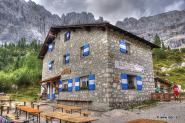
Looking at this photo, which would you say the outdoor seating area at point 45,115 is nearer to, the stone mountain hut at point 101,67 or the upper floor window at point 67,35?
the stone mountain hut at point 101,67

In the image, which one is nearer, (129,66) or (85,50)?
(129,66)

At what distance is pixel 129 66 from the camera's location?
52.5ft

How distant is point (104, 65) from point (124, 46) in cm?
292

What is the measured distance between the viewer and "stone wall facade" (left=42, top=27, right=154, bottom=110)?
550 inches

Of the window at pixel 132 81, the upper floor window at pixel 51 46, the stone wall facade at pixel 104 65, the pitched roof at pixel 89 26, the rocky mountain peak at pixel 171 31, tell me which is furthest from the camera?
the rocky mountain peak at pixel 171 31

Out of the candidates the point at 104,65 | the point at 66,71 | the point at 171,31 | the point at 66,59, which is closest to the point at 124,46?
the point at 104,65

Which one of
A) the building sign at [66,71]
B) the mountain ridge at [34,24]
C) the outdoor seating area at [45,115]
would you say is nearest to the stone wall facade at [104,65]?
the building sign at [66,71]

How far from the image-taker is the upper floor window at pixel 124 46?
15.7 metres

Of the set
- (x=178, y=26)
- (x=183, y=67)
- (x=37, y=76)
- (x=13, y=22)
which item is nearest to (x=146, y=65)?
(x=37, y=76)

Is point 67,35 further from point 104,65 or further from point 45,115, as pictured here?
point 45,115

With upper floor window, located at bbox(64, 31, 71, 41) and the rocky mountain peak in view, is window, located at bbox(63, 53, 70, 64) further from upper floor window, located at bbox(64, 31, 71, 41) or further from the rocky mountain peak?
the rocky mountain peak

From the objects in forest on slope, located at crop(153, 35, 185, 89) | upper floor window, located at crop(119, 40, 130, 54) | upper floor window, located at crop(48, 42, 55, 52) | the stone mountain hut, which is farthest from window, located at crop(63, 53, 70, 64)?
forest on slope, located at crop(153, 35, 185, 89)

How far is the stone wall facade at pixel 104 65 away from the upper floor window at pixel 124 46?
0.95ft

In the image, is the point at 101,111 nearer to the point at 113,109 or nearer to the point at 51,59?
the point at 113,109
